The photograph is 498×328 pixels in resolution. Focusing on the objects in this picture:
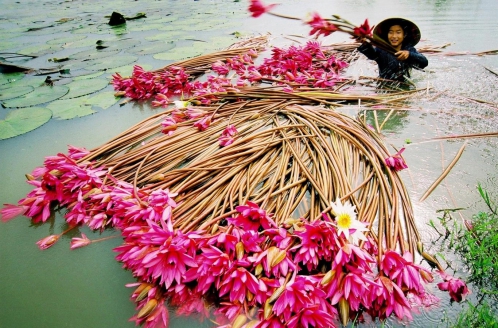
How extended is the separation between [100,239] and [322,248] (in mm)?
974

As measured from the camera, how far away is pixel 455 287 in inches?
42.3

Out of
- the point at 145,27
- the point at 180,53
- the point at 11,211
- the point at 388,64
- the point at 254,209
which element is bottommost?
the point at 11,211

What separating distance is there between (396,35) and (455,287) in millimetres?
2092

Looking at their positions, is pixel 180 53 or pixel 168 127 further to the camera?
→ pixel 180 53

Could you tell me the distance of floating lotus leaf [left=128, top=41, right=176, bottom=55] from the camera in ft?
13.1

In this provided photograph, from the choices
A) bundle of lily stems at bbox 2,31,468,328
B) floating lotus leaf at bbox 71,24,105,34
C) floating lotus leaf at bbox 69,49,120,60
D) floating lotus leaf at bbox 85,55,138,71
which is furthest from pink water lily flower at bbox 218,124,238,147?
floating lotus leaf at bbox 71,24,105,34

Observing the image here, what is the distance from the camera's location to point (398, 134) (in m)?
2.05

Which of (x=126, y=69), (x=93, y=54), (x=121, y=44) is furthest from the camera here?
(x=121, y=44)

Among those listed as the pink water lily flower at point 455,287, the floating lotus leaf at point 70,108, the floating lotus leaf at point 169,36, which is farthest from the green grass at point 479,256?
the floating lotus leaf at point 169,36

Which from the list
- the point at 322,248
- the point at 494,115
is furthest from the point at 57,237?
the point at 494,115

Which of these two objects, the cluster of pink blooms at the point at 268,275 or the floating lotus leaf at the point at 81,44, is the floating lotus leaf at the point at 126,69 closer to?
the floating lotus leaf at the point at 81,44

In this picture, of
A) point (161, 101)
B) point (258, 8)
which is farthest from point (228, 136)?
point (161, 101)

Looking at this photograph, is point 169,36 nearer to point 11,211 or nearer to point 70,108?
point 70,108

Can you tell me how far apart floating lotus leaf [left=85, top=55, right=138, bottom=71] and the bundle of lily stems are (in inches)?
62.6
